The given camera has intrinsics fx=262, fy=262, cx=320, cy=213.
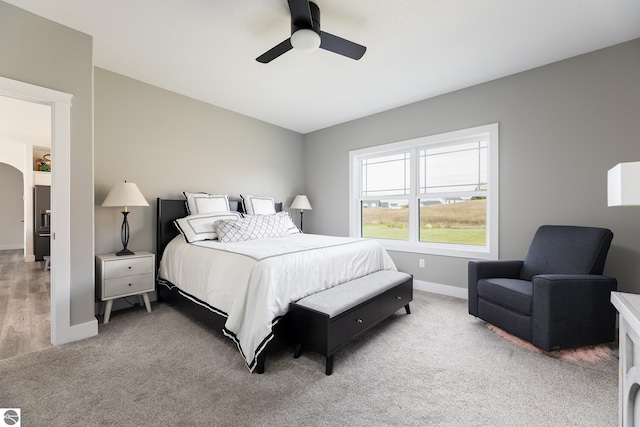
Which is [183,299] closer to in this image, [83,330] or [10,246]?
[83,330]

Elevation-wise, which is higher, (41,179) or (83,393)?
(41,179)

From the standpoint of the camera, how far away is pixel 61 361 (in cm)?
195

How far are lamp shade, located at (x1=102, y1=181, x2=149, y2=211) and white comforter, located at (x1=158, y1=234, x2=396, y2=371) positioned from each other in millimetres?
662

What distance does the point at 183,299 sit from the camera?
2.73 meters

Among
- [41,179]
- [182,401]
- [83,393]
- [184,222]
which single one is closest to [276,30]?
[184,222]

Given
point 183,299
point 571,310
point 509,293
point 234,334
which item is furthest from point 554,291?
point 183,299

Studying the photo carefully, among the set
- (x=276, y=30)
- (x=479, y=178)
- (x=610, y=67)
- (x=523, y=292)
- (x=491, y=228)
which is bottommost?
(x=523, y=292)

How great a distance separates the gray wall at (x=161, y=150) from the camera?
293 centimetres

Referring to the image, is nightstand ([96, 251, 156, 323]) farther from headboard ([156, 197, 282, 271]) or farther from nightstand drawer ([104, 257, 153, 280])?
headboard ([156, 197, 282, 271])

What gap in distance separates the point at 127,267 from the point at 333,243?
2.15m

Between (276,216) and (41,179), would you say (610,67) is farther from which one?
(41,179)

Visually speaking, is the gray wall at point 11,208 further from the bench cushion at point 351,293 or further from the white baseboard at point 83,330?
the bench cushion at point 351,293

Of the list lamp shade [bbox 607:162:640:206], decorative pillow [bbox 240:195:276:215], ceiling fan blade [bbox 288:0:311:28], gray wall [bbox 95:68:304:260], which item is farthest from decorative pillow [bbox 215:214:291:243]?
lamp shade [bbox 607:162:640:206]

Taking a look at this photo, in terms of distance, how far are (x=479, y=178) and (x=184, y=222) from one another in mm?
3737
